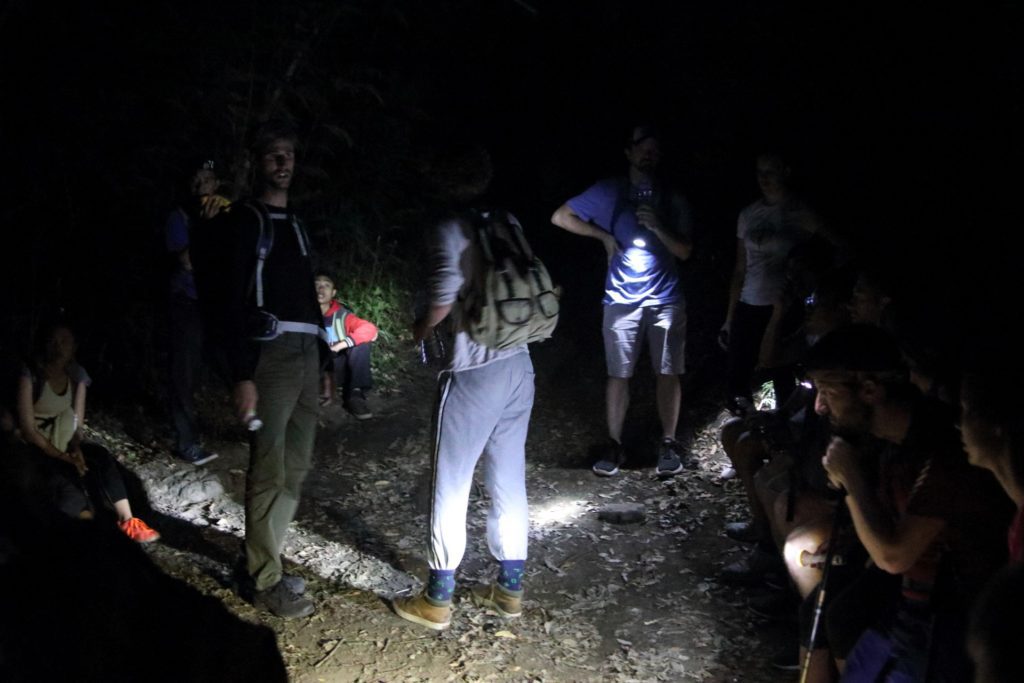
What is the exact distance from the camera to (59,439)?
15.9 feet

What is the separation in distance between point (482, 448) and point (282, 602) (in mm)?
1158

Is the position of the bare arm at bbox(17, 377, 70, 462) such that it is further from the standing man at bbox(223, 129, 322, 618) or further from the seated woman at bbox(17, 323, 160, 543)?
the standing man at bbox(223, 129, 322, 618)

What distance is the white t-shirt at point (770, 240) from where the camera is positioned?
18.4 feet

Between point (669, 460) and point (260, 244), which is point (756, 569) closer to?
point (669, 460)

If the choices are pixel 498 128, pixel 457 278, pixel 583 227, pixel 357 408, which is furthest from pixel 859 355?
pixel 498 128

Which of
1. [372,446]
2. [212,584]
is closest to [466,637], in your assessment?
[212,584]

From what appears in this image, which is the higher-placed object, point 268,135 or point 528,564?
point 268,135

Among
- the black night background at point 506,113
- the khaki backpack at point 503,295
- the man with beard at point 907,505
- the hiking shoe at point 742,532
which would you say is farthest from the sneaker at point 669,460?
the man with beard at point 907,505

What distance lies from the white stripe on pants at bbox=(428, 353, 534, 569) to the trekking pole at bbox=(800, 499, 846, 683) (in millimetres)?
1431

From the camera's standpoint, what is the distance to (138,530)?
4828 millimetres

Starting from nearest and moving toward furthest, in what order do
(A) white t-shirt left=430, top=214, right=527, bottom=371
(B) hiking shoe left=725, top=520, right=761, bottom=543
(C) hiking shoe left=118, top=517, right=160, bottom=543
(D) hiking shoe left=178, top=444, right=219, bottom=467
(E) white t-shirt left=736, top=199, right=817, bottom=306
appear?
(A) white t-shirt left=430, top=214, right=527, bottom=371 < (C) hiking shoe left=118, top=517, right=160, bottom=543 < (B) hiking shoe left=725, top=520, right=761, bottom=543 < (E) white t-shirt left=736, top=199, right=817, bottom=306 < (D) hiking shoe left=178, top=444, right=219, bottom=467

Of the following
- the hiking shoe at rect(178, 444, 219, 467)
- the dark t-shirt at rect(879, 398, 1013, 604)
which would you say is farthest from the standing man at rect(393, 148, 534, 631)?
the hiking shoe at rect(178, 444, 219, 467)

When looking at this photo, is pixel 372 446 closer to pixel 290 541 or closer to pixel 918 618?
A: pixel 290 541

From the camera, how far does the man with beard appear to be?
2.50 metres
